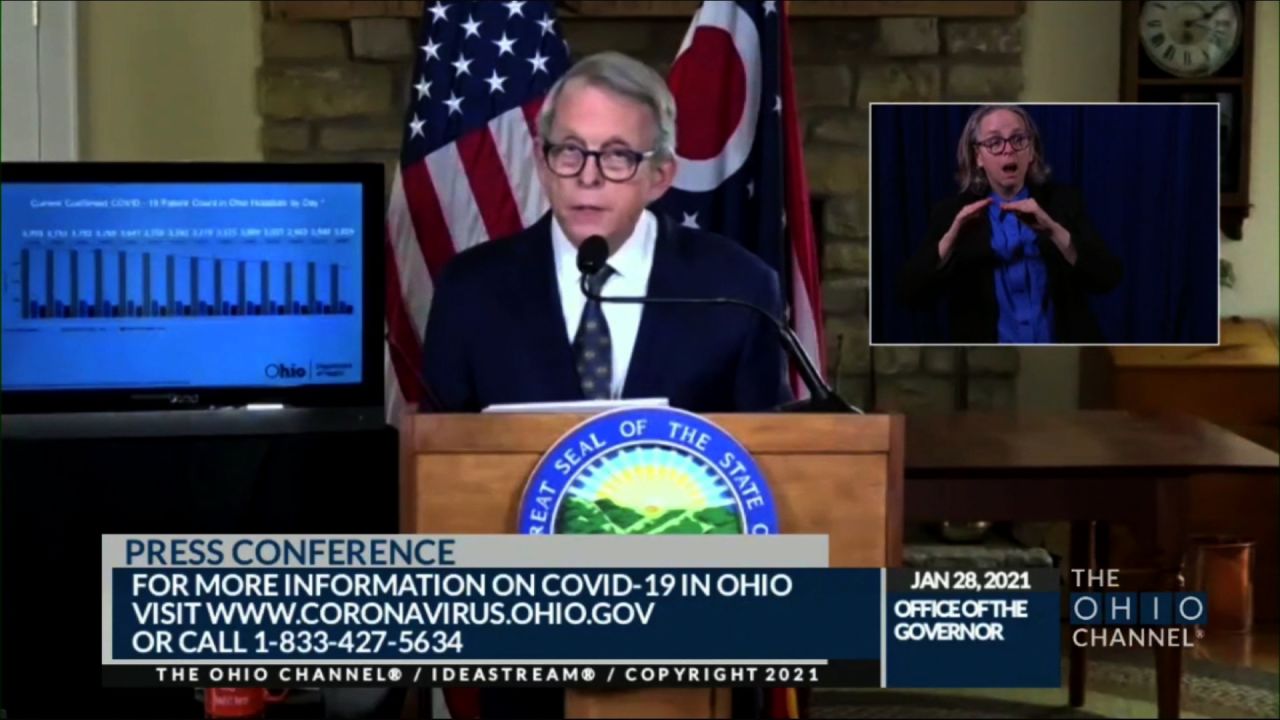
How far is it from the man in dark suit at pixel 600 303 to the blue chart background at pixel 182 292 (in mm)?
280

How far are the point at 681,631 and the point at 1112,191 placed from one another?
450mm

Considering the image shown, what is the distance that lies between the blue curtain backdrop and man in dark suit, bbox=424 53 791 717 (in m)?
0.31

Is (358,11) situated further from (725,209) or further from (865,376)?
(725,209)

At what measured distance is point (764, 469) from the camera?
921 mm

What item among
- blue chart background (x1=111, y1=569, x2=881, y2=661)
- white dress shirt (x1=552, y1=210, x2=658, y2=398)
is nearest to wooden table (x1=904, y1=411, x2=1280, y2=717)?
white dress shirt (x1=552, y1=210, x2=658, y2=398)

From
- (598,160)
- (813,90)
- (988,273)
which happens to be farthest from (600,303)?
(813,90)

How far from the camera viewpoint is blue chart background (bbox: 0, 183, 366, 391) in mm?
1666

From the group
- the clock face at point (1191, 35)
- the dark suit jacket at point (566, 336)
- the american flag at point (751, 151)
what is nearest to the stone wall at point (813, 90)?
the american flag at point (751, 151)

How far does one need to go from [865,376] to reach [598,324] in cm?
199

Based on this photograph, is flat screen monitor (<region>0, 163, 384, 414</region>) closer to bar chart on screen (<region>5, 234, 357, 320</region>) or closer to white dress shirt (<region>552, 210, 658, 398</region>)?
bar chart on screen (<region>5, 234, 357, 320</region>)

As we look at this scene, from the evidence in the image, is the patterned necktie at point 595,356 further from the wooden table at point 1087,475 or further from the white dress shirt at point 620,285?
the wooden table at point 1087,475

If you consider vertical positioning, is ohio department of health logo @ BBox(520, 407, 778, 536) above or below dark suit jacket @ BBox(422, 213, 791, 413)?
below

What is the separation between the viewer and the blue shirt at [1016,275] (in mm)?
1050

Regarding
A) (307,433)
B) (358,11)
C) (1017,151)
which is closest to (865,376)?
(358,11)
